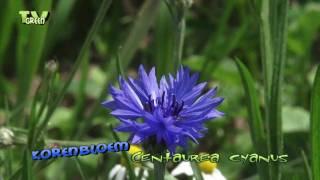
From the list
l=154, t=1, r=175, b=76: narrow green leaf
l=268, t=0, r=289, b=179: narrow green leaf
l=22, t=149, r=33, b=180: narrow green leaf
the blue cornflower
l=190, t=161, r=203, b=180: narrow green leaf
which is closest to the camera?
the blue cornflower

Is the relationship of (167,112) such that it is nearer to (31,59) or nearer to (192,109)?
(192,109)

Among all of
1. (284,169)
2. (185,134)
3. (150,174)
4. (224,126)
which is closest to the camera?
(185,134)

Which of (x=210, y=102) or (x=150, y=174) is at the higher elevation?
(x=210, y=102)

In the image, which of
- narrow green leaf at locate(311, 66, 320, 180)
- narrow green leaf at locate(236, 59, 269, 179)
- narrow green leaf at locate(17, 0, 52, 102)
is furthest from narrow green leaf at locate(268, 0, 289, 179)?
narrow green leaf at locate(17, 0, 52, 102)

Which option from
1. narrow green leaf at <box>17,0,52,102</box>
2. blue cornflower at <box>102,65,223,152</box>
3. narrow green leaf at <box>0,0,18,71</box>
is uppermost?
narrow green leaf at <box>0,0,18,71</box>

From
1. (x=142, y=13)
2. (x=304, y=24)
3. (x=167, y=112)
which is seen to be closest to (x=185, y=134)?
(x=167, y=112)

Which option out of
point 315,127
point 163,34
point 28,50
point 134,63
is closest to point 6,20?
point 28,50

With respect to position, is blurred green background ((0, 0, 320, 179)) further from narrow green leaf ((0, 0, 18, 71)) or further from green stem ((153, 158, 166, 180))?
green stem ((153, 158, 166, 180))

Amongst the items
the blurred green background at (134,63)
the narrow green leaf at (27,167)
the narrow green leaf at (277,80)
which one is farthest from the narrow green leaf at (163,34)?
the narrow green leaf at (27,167)
